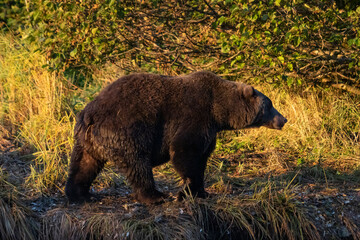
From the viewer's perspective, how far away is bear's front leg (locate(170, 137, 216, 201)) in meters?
5.51

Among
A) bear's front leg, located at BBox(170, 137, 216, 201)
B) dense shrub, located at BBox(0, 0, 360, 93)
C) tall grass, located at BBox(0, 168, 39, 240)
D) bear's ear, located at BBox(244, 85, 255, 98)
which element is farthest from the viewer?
dense shrub, located at BBox(0, 0, 360, 93)

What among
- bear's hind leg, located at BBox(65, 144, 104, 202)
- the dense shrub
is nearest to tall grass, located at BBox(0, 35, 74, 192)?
the dense shrub

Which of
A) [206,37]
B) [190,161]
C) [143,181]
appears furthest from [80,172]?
[206,37]

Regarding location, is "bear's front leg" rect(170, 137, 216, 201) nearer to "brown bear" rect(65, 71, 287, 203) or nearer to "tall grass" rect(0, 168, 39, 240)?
"brown bear" rect(65, 71, 287, 203)

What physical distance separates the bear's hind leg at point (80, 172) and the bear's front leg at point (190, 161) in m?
0.83

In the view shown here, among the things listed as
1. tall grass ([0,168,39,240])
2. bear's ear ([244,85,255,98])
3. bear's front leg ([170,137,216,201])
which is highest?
bear's ear ([244,85,255,98])

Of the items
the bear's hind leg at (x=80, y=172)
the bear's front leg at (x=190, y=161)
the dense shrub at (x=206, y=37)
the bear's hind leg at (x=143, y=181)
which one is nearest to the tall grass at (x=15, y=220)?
the bear's hind leg at (x=80, y=172)

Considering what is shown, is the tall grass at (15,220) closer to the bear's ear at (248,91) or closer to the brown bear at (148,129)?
the brown bear at (148,129)

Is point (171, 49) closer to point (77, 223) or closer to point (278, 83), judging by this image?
point (278, 83)

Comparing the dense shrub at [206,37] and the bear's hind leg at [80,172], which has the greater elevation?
the dense shrub at [206,37]

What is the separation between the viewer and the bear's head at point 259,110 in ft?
20.1

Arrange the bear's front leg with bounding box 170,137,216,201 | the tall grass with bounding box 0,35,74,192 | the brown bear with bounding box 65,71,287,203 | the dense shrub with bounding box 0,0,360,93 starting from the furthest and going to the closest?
the tall grass with bounding box 0,35,74,192 → the dense shrub with bounding box 0,0,360,93 → the bear's front leg with bounding box 170,137,216,201 → the brown bear with bounding box 65,71,287,203

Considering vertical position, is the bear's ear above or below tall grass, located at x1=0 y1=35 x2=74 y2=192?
above

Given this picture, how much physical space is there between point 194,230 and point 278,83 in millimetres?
3905
